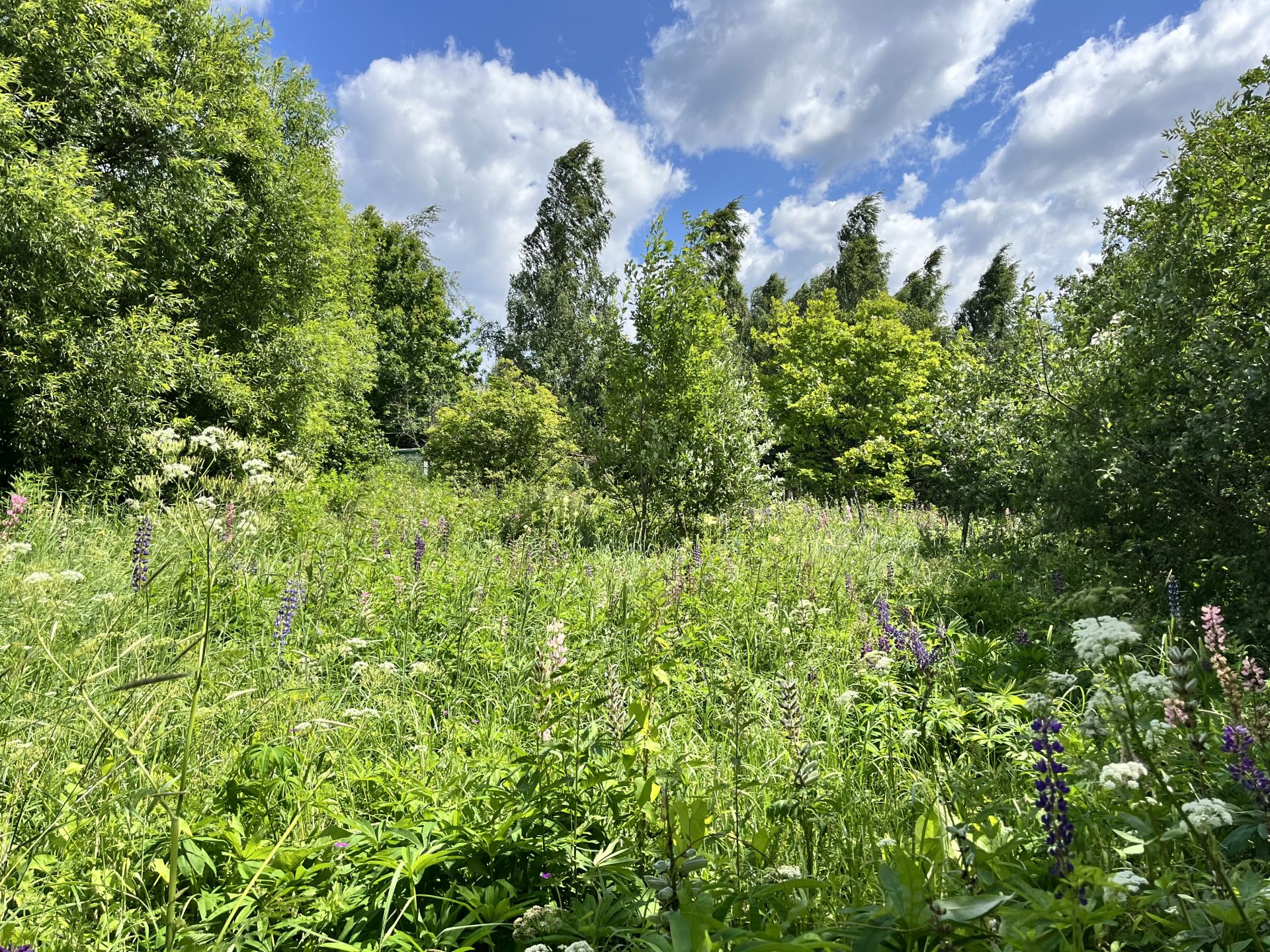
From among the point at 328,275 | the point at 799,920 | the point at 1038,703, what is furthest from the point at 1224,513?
the point at 328,275

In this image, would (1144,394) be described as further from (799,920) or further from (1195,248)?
(799,920)

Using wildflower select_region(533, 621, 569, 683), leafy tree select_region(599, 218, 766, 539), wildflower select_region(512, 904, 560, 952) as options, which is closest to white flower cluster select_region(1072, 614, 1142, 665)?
wildflower select_region(512, 904, 560, 952)

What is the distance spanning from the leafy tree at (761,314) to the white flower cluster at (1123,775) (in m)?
23.3

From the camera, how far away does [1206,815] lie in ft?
3.47

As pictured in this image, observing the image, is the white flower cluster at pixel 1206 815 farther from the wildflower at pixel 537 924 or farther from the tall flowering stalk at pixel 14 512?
the tall flowering stalk at pixel 14 512

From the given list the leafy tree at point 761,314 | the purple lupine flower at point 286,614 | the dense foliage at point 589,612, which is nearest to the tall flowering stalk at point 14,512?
the dense foliage at point 589,612

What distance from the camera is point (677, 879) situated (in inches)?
47.0

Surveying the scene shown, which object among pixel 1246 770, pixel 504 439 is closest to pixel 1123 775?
pixel 1246 770

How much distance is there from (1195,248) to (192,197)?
417 inches

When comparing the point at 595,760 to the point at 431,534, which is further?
the point at 431,534

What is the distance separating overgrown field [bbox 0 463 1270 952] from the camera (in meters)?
1.15

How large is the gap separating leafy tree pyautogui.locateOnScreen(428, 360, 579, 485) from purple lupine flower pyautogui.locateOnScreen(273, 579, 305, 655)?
350 inches

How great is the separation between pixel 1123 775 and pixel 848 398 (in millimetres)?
13699

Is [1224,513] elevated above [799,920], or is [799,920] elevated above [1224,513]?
[1224,513]
